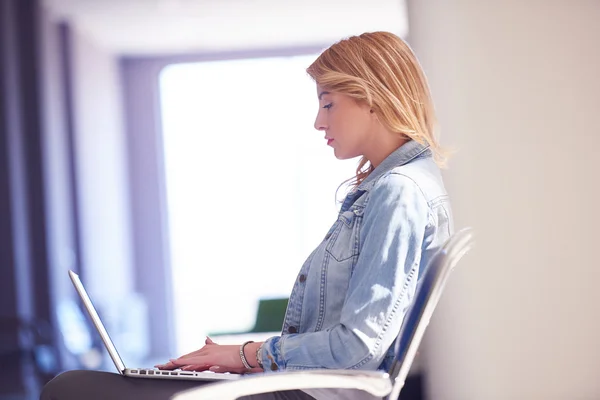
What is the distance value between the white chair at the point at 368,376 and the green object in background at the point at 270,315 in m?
2.88

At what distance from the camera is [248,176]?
8898 millimetres

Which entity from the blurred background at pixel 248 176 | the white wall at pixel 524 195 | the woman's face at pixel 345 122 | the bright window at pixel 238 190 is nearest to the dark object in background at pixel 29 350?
the blurred background at pixel 248 176

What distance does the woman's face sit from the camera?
55.5 inches

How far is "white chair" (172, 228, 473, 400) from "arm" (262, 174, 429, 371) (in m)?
0.04

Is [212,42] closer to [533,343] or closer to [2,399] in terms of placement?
[2,399]

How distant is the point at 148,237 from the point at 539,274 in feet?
21.2

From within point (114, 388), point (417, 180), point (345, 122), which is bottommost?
point (114, 388)

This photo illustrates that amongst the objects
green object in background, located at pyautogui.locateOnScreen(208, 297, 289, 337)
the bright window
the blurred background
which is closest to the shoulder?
the blurred background

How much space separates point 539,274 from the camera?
323cm

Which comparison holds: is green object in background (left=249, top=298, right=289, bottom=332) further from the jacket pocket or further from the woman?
the jacket pocket

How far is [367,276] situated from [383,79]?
0.40m

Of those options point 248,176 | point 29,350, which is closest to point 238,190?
point 248,176

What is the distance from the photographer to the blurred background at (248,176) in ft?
10.6

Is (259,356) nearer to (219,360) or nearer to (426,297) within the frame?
(219,360)
